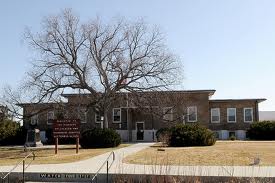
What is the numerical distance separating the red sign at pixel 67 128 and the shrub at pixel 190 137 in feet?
23.5

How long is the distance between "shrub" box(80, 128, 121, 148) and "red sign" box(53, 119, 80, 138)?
517cm

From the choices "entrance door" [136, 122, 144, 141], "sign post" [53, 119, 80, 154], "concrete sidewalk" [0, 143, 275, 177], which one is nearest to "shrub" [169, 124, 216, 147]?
"sign post" [53, 119, 80, 154]

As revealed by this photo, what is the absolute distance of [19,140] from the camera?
59.1 metres

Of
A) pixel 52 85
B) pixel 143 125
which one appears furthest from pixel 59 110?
pixel 143 125

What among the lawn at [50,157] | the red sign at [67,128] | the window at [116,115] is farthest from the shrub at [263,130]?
the red sign at [67,128]

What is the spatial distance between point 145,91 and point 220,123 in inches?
687

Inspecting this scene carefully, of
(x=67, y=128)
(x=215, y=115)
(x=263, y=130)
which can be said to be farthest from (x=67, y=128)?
(x=215, y=115)

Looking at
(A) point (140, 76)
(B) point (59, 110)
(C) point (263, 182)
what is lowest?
(C) point (263, 182)

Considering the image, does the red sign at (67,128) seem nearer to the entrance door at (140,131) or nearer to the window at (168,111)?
the window at (168,111)

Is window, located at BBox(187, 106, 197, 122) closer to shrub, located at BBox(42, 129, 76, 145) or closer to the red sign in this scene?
shrub, located at BBox(42, 129, 76, 145)

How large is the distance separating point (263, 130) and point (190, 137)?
1907 centimetres

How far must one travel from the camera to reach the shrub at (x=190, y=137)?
3697cm

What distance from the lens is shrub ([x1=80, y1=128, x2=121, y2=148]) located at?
40.0 meters

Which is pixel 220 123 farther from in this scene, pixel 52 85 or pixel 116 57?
pixel 52 85
